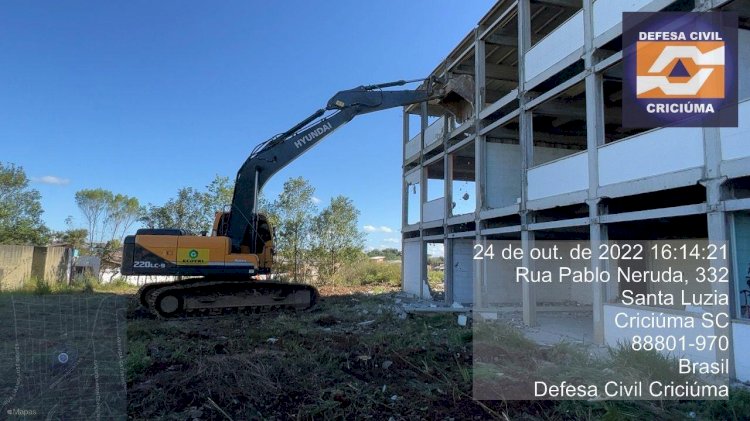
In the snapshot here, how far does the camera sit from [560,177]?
954cm

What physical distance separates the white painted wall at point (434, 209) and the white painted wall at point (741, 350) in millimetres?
9679

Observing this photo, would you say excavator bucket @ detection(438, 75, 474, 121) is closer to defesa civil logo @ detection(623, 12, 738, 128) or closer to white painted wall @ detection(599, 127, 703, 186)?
defesa civil logo @ detection(623, 12, 738, 128)

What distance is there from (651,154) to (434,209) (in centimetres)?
893

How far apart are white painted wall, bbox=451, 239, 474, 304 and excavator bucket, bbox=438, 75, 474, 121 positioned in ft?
13.6

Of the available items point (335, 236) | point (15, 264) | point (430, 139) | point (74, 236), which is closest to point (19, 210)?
point (74, 236)

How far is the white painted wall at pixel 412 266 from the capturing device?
16.9 meters

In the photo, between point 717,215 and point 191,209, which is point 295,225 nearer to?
point 191,209

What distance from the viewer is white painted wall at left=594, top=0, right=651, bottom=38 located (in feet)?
25.8

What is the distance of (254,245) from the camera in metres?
11.4

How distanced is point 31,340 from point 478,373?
6.29 metres

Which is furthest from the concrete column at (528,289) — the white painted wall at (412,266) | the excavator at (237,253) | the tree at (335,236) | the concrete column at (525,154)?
the tree at (335,236)

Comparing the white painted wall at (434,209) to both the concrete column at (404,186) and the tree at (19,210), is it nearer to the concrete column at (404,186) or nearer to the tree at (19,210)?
the concrete column at (404,186)

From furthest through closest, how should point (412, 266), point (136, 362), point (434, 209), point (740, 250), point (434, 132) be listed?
point (412, 266) → point (434, 132) → point (434, 209) → point (740, 250) → point (136, 362)

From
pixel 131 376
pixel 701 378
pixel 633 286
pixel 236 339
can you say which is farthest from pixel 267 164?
pixel 633 286
